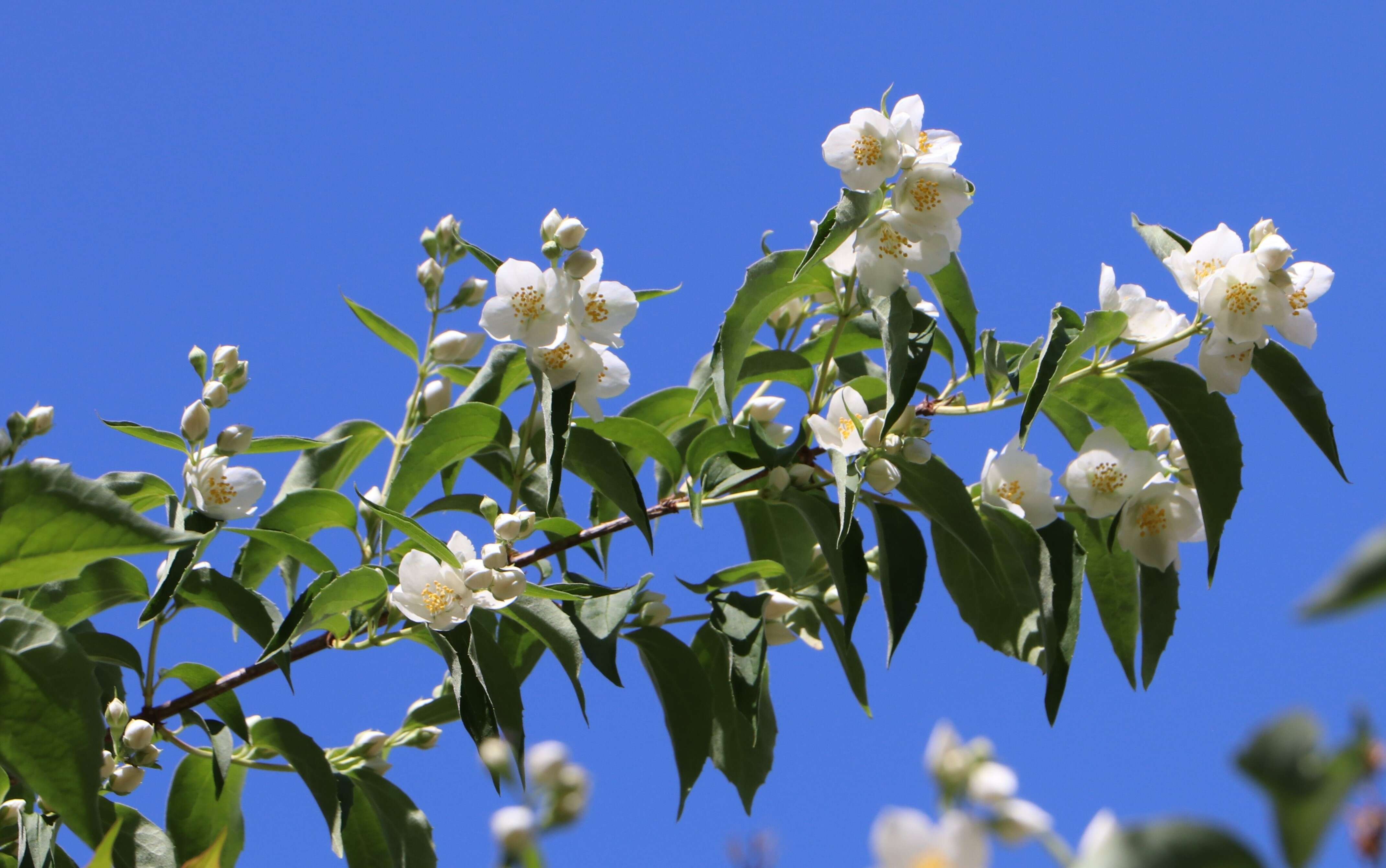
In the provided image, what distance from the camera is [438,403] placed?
2.05 meters

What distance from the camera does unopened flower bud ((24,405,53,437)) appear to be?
1940 millimetres

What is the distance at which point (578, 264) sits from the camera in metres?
1.72

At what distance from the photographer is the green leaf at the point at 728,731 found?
1.91 meters

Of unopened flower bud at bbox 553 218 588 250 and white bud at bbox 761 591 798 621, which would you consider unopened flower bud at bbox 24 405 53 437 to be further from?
white bud at bbox 761 591 798 621

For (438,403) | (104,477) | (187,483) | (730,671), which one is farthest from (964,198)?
(104,477)

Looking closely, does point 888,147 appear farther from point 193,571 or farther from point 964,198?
point 193,571

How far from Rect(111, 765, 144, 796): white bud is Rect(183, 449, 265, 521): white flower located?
0.38 meters

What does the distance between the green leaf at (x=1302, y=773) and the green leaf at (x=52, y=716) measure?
1188mm

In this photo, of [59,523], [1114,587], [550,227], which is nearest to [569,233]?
[550,227]

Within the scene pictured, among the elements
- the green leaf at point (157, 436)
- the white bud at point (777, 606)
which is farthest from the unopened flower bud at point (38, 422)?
the white bud at point (777, 606)

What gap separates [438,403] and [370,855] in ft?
2.43

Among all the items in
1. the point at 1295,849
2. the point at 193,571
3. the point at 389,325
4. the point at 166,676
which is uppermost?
the point at 389,325

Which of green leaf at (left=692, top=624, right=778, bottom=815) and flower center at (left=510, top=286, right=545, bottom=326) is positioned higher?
flower center at (left=510, top=286, right=545, bottom=326)

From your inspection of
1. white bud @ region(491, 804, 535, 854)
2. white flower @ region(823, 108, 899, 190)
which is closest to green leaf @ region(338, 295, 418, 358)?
white flower @ region(823, 108, 899, 190)
